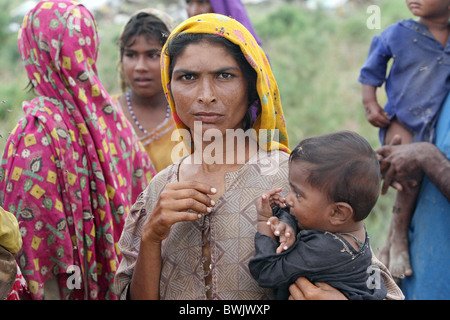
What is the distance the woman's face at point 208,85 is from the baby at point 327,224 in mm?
353

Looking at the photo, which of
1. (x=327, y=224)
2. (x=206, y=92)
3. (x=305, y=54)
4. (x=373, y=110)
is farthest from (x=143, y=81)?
(x=305, y=54)

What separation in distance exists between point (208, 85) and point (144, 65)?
2.05 m

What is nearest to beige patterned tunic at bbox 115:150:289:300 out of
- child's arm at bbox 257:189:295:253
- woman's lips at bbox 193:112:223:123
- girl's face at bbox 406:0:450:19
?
child's arm at bbox 257:189:295:253

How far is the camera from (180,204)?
6.30ft

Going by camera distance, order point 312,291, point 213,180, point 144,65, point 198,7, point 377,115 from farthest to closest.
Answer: point 198,7 < point 144,65 < point 377,115 < point 213,180 < point 312,291

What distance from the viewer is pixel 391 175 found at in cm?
322

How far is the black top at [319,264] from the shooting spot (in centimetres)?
181

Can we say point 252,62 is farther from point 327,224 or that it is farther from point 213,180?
point 327,224

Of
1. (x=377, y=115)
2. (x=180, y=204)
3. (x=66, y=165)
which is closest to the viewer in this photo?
(x=180, y=204)

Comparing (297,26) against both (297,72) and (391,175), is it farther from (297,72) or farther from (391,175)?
(391,175)

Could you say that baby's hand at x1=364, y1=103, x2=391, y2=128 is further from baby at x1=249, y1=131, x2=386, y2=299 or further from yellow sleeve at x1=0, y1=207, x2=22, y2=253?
yellow sleeve at x1=0, y1=207, x2=22, y2=253

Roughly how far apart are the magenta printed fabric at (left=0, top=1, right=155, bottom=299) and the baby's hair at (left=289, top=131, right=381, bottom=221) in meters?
1.54

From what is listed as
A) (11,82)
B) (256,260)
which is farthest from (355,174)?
(11,82)

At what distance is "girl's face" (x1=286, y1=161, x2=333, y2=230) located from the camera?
6.10ft
